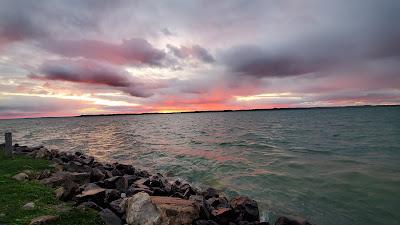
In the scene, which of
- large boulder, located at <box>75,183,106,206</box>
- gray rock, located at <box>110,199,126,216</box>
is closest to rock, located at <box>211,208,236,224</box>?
gray rock, located at <box>110,199,126,216</box>

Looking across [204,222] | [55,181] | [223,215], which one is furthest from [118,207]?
[55,181]

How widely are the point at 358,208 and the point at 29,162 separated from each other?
55.0 feet

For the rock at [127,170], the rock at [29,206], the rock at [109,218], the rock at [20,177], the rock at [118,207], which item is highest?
the rock at [29,206]

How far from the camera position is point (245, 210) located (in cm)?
946

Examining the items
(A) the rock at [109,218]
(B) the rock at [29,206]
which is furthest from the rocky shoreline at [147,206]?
(B) the rock at [29,206]

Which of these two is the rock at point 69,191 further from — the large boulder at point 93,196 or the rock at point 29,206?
the rock at point 29,206

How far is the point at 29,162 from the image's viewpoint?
15.3m

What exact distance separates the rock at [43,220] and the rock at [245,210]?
549 cm

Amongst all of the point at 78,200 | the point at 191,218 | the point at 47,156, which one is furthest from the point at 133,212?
the point at 47,156

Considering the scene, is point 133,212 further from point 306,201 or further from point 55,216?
point 306,201

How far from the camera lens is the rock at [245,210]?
9250 millimetres

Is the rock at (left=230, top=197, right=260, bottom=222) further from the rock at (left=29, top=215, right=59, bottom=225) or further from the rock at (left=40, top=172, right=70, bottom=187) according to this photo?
the rock at (left=40, top=172, right=70, bottom=187)

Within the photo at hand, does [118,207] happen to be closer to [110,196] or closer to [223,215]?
[110,196]

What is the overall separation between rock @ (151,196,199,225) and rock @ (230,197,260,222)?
202cm
